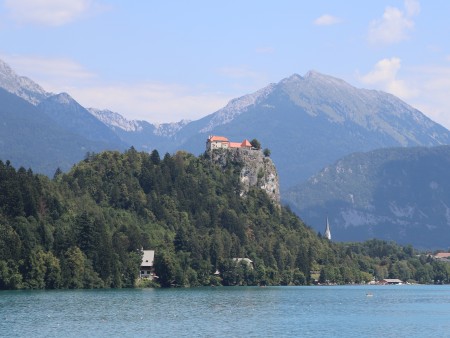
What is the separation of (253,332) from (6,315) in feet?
88.7

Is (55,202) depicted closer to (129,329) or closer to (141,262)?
(141,262)

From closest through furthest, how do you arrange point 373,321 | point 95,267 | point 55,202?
point 373,321
point 95,267
point 55,202

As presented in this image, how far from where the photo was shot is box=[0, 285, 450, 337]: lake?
103062 mm

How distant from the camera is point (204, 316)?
121 meters

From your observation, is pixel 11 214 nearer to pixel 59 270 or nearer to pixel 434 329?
pixel 59 270

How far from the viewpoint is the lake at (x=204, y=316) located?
338ft

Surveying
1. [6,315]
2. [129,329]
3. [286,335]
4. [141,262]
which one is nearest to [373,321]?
[286,335]

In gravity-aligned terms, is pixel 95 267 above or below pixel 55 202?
below

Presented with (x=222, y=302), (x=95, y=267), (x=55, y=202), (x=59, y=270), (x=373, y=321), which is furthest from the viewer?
(x=55, y=202)

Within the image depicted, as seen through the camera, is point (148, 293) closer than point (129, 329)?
No

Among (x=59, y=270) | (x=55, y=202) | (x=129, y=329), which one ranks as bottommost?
(x=129, y=329)

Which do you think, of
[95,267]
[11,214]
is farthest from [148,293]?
Result: [11,214]

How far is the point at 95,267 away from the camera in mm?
176625

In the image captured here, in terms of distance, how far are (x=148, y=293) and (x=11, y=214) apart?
27.2m
